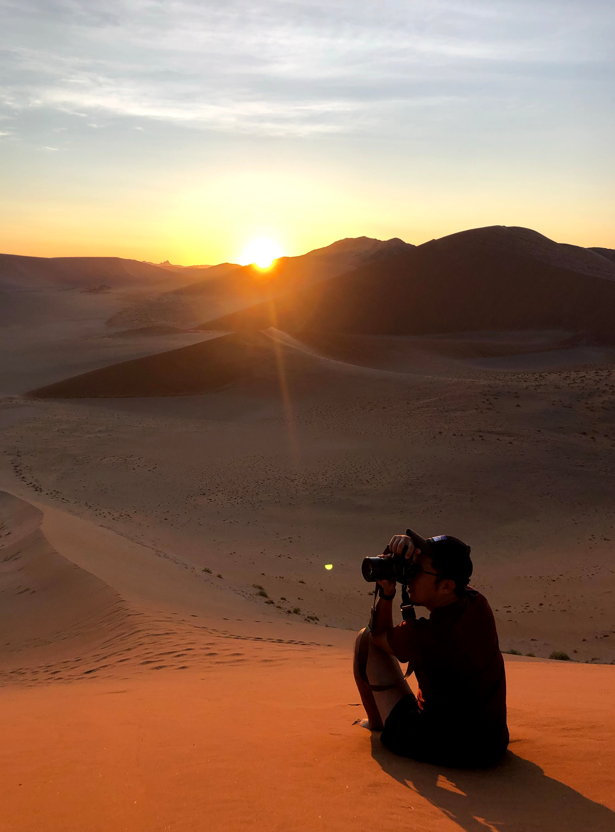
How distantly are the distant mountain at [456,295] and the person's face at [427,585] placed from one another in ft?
174

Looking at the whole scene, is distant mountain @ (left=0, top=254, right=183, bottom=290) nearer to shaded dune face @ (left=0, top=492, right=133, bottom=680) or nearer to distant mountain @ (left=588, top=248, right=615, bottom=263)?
distant mountain @ (left=588, top=248, right=615, bottom=263)

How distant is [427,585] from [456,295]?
57362 mm

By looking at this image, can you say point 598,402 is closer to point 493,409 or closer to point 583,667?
point 493,409

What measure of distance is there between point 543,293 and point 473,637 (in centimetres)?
5741

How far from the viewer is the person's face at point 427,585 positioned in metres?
3.42

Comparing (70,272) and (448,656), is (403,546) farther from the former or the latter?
(70,272)

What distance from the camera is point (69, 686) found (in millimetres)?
6816

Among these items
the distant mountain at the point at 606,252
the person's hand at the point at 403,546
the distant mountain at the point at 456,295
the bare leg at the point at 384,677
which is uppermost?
the distant mountain at the point at 606,252

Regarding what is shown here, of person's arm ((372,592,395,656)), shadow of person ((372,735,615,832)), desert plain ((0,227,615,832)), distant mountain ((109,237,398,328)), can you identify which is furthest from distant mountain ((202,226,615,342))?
shadow of person ((372,735,615,832))

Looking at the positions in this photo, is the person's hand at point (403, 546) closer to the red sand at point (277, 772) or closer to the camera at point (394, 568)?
the camera at point (394, 568)

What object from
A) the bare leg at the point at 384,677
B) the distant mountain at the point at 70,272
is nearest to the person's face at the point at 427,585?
the bare leg at the point at 384,677

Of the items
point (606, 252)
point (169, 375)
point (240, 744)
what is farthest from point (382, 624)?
point (606, 252)

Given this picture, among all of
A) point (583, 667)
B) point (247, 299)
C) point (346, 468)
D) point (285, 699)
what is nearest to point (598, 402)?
point (346, 468)

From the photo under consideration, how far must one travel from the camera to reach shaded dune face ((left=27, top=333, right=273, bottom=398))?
32375 millimetres
